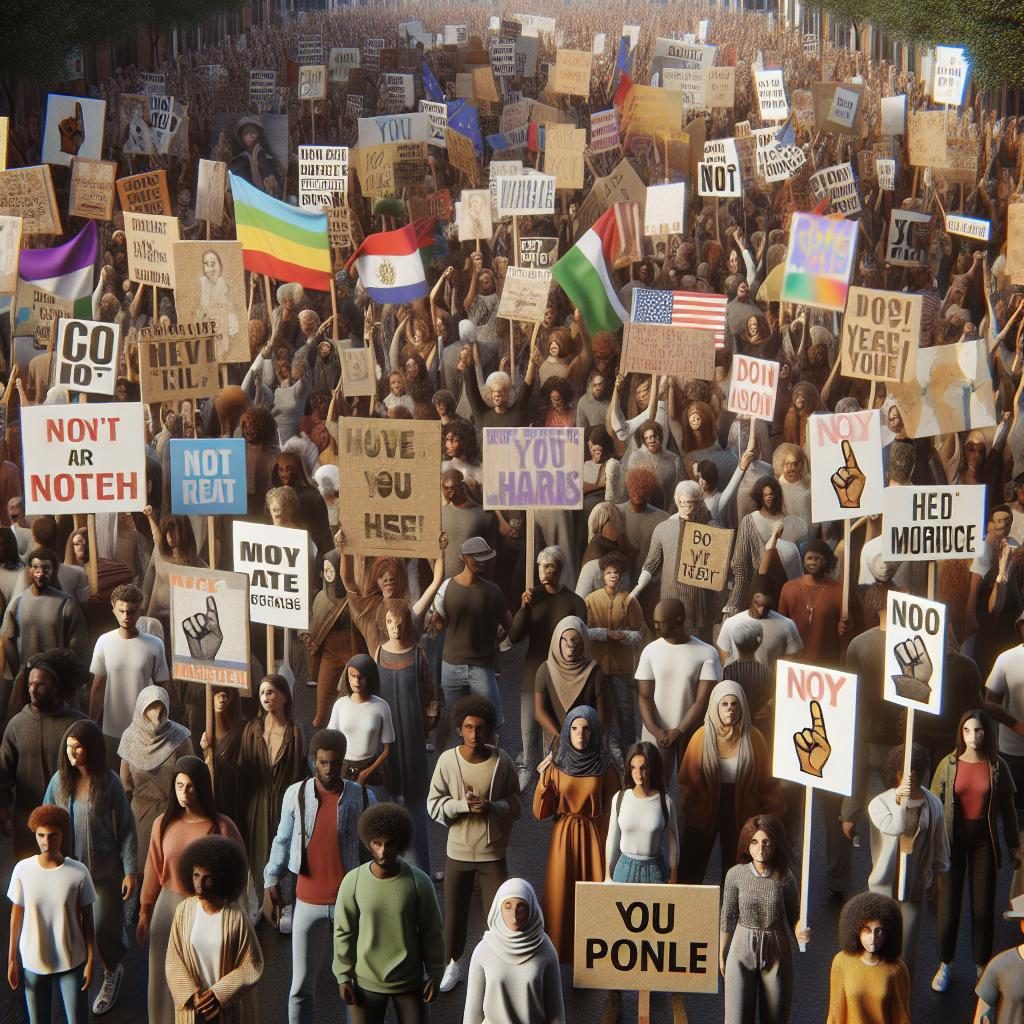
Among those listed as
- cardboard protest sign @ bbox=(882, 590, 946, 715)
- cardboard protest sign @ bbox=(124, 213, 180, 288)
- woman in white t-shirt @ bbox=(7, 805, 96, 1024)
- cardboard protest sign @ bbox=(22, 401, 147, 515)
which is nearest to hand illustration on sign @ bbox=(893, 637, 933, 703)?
cardboard protest sign @ bbox=(882, 590, 946, 715)

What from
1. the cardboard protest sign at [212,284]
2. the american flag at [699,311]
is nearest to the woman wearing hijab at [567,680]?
the cardboard protest sign at [212,284]

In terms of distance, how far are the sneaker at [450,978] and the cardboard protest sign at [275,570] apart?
1.98 meters

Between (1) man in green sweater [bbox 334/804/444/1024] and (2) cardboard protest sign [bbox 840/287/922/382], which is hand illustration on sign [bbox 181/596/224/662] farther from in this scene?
(2) cardboard protest sign [bbox 840/287/922/382]

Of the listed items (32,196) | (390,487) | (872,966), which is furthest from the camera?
(32,196)

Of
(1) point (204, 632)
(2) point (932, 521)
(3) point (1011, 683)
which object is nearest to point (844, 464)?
(2) point (932, 521)

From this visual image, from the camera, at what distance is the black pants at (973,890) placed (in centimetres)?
871

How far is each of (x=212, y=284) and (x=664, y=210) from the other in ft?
24.6

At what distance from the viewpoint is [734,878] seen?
7.80 m

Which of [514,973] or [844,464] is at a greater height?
[844,464]

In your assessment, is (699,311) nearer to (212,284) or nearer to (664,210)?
(212,284)

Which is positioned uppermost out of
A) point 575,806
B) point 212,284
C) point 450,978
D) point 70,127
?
point 70,127

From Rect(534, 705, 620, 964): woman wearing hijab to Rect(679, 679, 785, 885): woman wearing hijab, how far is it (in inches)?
16.6

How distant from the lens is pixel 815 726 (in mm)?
8555

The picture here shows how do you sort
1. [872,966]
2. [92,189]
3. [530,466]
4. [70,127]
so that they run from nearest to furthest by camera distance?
[872,966] < [530,466] < [92,189] < [70,127]
